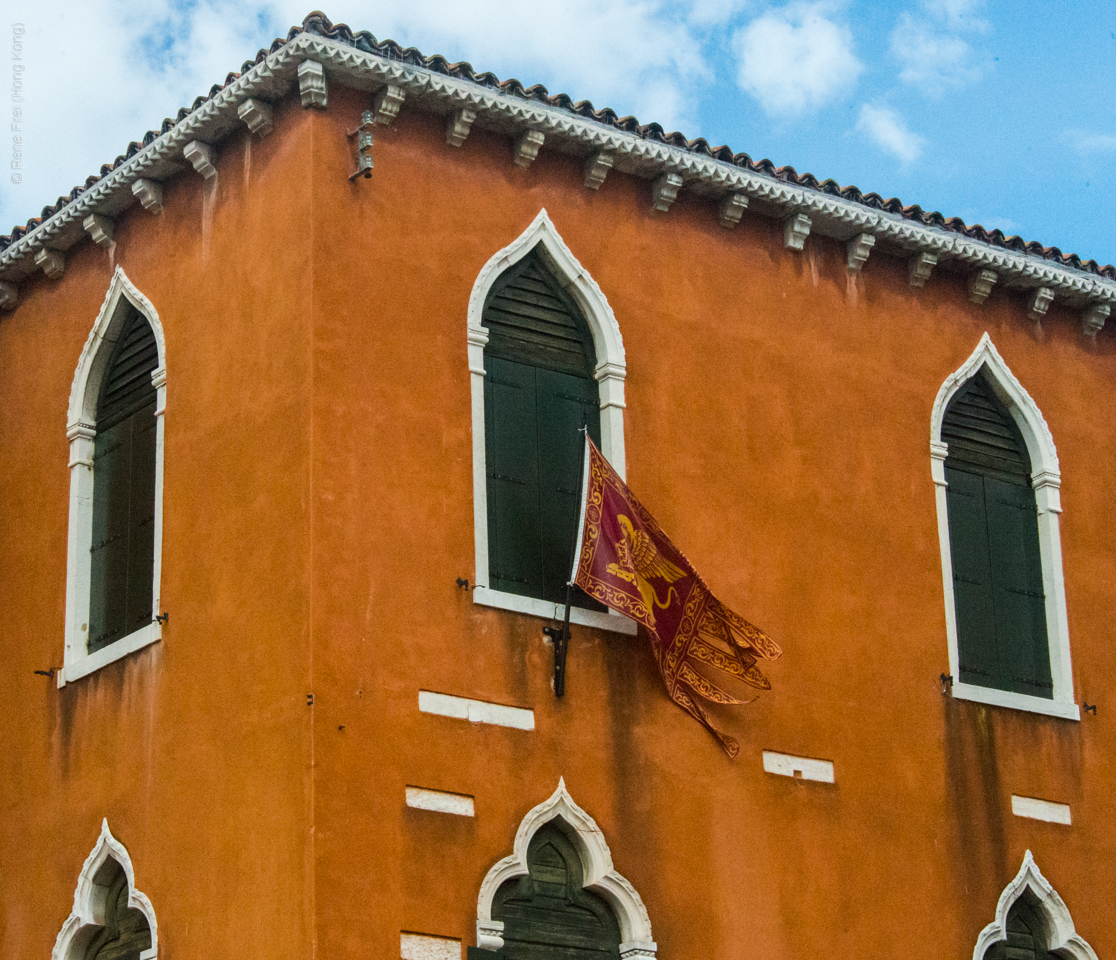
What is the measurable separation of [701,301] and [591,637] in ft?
9.17

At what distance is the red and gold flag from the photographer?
13555 millimetres

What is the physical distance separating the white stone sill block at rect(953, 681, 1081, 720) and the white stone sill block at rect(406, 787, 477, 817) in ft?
13.3

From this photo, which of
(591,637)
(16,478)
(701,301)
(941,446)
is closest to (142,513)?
(16,478)

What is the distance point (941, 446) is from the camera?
15812mm

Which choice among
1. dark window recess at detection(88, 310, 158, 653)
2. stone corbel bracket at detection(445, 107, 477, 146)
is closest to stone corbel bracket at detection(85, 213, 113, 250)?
dark window recess at detection(88, 310, 158, 653)

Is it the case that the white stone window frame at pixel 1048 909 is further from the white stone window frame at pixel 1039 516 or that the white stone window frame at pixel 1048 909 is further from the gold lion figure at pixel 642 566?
the gold lion figure at pixel 642 566

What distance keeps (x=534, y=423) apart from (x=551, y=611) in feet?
4.35

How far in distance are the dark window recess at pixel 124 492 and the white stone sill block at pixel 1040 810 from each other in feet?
19.8

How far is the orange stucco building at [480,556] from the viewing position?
1272 centimetres

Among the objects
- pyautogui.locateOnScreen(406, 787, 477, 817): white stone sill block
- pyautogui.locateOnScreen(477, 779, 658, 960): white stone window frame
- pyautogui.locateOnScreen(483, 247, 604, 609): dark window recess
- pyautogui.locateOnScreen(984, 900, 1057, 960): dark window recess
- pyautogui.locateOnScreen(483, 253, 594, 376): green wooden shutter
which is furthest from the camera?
pyautogui.locateOnScreen(984, 900, 1057, 960): dark window recess

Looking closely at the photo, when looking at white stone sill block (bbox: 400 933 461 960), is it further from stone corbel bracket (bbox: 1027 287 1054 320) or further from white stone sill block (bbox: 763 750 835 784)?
stone corbel bracket (bbox: 1027 287 1054 320)

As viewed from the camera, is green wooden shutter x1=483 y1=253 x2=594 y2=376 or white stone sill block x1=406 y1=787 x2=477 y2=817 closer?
white stone sill block x1=406 y1=787 x2=477 y2=817

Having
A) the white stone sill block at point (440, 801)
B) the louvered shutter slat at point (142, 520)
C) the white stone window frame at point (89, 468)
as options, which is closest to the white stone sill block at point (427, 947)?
the white stone sill block at point (440, 801)

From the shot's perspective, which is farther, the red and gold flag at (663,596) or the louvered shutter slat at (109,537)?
the louvered shutter slat at (109,537)
